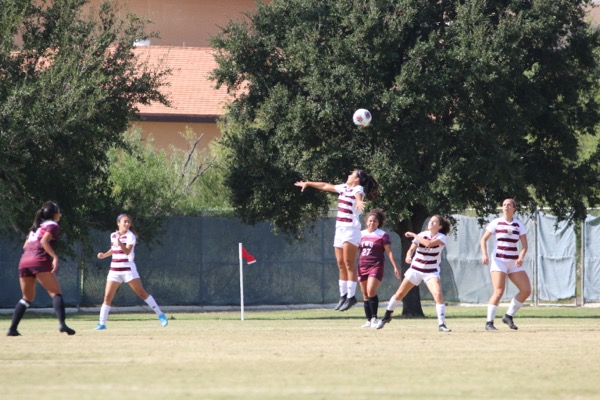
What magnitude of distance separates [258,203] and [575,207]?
835cm

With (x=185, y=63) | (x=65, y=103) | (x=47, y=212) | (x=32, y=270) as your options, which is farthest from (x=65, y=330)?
(x=185, y=63)

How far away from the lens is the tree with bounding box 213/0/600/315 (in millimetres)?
29672

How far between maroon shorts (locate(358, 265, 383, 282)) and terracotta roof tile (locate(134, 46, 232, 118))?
37.4m

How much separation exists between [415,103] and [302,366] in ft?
56.9

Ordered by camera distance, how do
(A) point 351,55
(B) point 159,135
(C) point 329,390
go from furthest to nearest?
(B) point 159,135 → (A) point 351,55 → (C) point 329,390

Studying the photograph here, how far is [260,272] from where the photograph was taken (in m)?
40.2

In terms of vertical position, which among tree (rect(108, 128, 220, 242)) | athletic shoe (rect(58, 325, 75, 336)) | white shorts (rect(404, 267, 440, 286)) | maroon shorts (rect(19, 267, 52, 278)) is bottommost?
athletic shoe (rect(58, 325, 75, 336))

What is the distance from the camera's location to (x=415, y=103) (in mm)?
29516

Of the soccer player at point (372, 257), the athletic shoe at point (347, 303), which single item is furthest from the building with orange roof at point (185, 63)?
the athletic shoe at point (347, 303)

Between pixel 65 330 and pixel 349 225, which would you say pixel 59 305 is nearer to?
pixel 65 330

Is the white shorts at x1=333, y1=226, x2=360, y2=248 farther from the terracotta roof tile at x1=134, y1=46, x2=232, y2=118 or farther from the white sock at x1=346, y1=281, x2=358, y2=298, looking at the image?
the terracotta roof tile at x1=134, y1=46, x2=232, y2=118

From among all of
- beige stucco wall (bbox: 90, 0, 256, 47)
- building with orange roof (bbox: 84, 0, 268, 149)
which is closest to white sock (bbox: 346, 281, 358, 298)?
building with orange roof (bbox: 84, 0, 268, 149)

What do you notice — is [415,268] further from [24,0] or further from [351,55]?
[24,0]

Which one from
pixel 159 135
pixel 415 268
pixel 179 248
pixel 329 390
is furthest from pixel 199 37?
pixel 329 390
